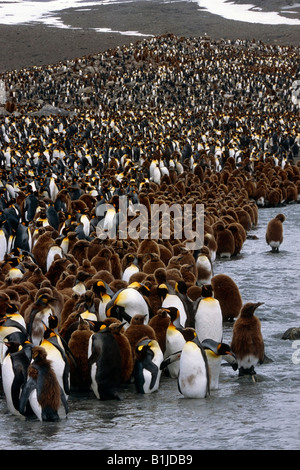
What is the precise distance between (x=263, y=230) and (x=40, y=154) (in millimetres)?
8893

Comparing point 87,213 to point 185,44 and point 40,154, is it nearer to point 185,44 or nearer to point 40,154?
point 40,154

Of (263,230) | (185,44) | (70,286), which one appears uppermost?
(185,44)

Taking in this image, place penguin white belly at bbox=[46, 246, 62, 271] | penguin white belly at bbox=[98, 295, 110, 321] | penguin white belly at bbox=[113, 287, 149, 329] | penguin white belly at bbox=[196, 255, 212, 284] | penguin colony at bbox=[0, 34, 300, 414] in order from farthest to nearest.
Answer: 1. penguin white belly at bbox=[196, 255, 212, 284]
2. penguin white belly at bbox=[46, 246, 62, 271]
3. penguin white belly at bbox=[98, 295, 110, 321]
4. penguin white belly at bbox=[113, 287, 149, 329]
5. penguin colony at bbox=[0, 34, 300, 414]

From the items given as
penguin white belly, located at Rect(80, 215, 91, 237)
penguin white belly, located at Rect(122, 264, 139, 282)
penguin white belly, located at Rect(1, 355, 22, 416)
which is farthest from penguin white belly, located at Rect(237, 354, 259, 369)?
penguin white belly, located at Rect(80, 215, 91, 237)

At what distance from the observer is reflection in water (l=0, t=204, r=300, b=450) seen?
4758 mm

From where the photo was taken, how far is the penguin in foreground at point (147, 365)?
18.8 feet

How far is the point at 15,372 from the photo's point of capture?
536 cm

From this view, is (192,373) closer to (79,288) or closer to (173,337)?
→ (173,337)

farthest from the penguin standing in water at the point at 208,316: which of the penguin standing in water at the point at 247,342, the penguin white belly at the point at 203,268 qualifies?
the penguin white belly at the point at 203,268

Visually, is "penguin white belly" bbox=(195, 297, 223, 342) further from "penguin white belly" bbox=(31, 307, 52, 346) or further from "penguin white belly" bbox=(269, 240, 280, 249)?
"penguin white belly" bbox=(269, 240, 280, 249)

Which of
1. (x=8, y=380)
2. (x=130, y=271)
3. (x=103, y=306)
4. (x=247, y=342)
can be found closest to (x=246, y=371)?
(x=247, y=342)

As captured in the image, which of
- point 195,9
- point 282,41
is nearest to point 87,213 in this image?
point 282,41

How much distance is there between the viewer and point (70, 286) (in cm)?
769
